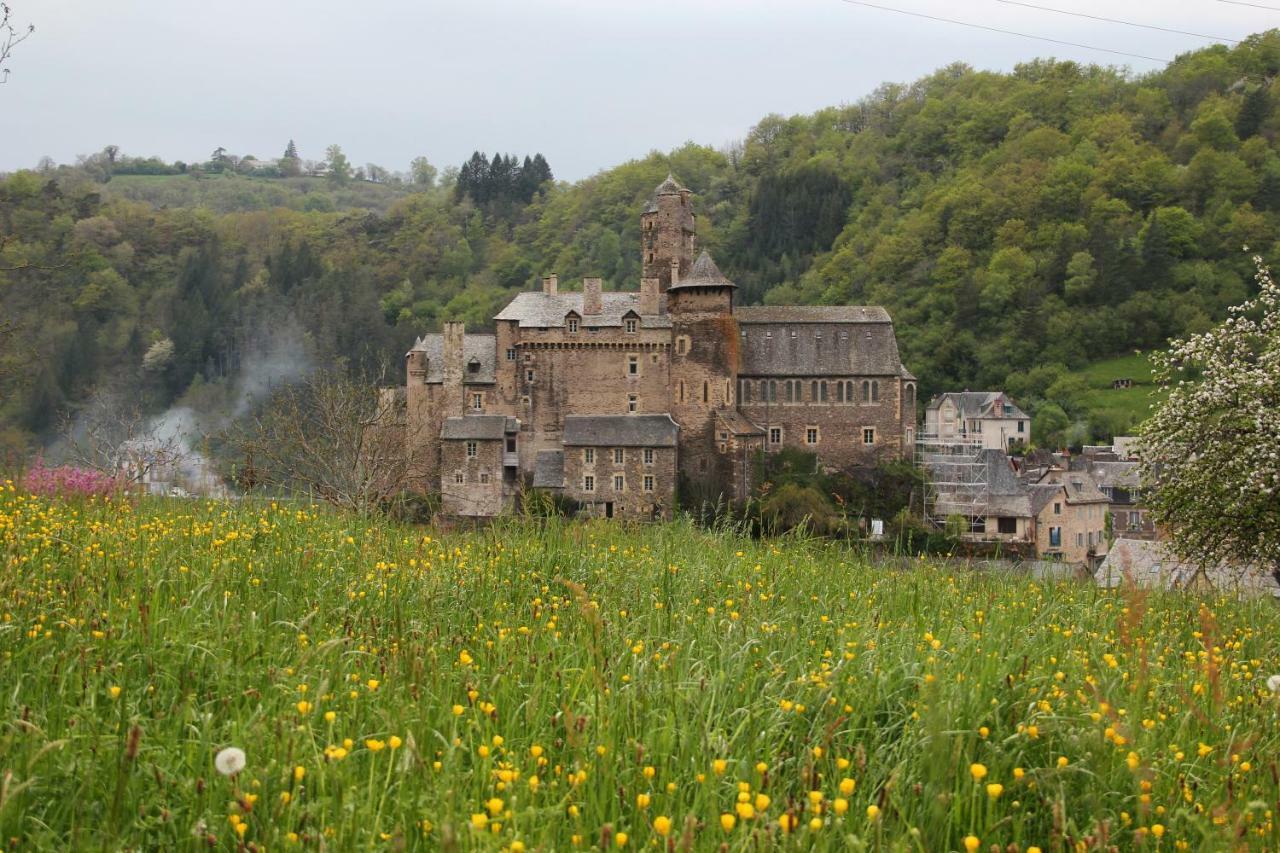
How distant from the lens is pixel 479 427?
5300cm

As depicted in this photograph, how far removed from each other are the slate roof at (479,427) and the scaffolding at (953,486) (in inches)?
756

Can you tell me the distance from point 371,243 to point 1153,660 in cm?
12400

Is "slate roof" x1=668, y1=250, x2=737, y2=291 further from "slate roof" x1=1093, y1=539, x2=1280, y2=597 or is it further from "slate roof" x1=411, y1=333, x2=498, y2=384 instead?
"slate roof" x1=1093, y1=539, x2=1280, y2=597

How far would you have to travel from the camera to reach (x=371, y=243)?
12438 centimetres

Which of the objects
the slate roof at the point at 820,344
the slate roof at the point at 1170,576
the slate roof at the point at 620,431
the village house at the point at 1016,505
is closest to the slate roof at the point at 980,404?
the village house at the point at 1016,505

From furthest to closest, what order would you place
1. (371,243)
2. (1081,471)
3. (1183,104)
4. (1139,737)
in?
(371,243)
(1183,104)
(1081,471)
(1139,737)

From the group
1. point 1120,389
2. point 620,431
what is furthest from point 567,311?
point 1120,389

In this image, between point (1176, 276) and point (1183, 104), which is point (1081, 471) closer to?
point (1176, 276)

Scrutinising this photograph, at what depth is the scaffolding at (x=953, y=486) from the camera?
5194 cm

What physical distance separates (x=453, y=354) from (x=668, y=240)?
1222 cm

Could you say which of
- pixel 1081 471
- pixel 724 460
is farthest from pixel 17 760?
pixel 1081 471

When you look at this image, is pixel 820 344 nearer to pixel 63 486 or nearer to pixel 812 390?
pixel 812 390

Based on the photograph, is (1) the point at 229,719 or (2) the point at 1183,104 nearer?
(1) the point at 229,719

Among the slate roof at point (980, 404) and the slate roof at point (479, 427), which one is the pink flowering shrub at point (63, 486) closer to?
the slate roof at point (479, 427)
